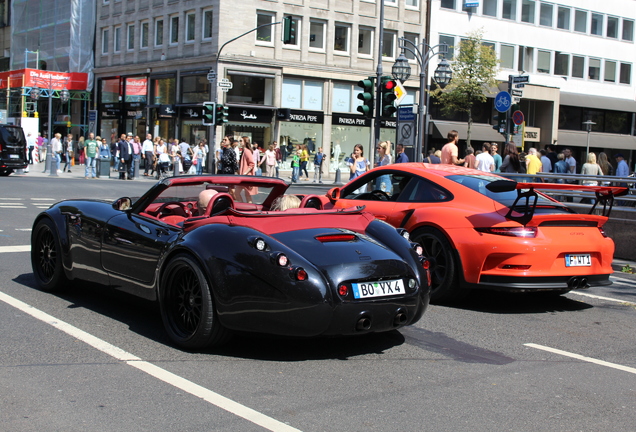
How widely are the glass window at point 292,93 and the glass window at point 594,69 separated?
2282cm

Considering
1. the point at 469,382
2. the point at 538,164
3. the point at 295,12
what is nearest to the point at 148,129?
the point at 295,12

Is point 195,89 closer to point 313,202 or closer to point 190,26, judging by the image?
point 190,26

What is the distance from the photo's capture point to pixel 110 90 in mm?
49719

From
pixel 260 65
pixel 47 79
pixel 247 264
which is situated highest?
pixel 260 65

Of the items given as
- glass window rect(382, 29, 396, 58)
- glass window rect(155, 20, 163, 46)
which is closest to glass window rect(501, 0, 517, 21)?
glass window rect(382, 29, 396, 58)

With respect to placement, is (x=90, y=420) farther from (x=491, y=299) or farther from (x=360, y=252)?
(x=491, y=299)

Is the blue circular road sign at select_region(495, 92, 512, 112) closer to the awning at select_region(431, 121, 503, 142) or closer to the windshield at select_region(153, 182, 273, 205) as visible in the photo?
the windshield at select_region(153, 182, 273, 205)

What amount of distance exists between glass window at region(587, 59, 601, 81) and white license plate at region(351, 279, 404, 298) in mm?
52700

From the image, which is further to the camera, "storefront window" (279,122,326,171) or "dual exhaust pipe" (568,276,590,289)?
"storefront window" (279,122,326,171)

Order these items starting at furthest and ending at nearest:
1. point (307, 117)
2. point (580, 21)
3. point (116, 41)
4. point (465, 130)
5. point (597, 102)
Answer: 1. point (580, 21)
2. point (597, 102)
3. point (116, 41)
4. point (465, 130)
5. point (307, 117)

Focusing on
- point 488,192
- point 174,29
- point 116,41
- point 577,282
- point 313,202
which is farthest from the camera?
point 116,41

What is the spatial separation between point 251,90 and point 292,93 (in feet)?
8.07

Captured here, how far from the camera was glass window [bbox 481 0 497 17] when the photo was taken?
48781 millimetres

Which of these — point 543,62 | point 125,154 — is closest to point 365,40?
point 543,62
